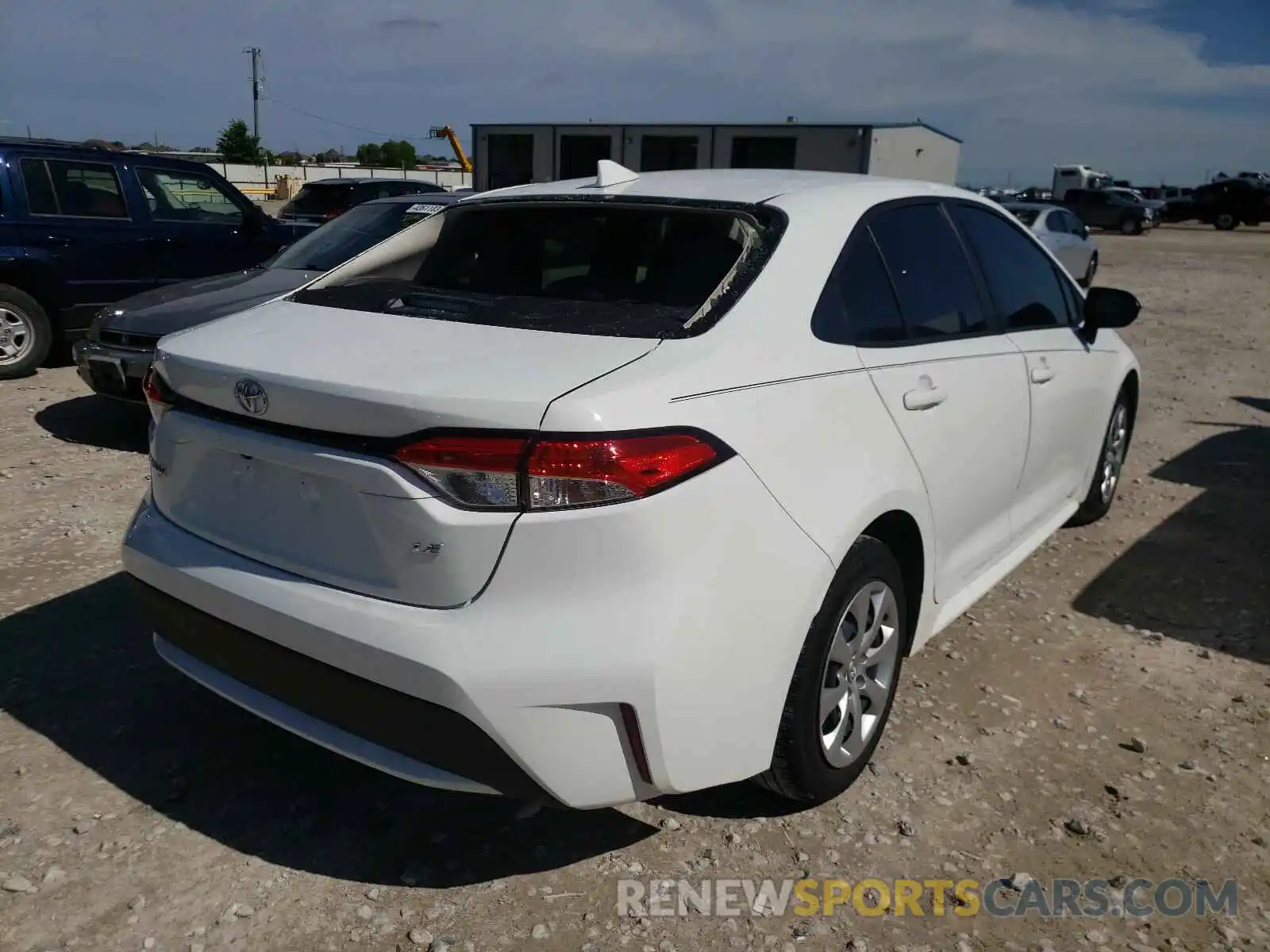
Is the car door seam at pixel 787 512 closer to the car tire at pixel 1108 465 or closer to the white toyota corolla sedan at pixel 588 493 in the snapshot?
the white toyota corolla sedan at pixel 588 493

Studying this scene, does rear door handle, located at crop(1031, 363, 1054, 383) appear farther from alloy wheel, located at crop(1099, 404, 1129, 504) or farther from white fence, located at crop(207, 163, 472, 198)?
white fence, located at crop(207, 163, 472, 198)

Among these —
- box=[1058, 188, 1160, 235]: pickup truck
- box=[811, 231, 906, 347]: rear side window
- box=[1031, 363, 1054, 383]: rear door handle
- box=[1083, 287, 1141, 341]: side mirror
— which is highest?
box=[1058, 188, 1160, 235]: pickup truck

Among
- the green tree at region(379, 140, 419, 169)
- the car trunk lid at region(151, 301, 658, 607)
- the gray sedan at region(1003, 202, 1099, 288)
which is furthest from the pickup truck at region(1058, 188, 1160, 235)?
the green tree at region(379, 140, 419, 169)

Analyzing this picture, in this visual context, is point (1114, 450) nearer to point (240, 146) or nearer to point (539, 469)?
point (539, 469)

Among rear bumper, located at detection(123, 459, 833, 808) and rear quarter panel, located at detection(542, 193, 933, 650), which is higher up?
rear quarter panel, located at detection(542, 193, 933, 650)

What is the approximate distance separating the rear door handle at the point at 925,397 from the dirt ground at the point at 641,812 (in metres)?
1.07

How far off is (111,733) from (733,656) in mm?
2051

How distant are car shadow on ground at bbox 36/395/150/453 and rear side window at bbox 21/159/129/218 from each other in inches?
65.1

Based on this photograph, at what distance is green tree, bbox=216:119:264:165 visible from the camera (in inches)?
2832

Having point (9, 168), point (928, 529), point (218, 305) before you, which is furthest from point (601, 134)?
point (928, 529)

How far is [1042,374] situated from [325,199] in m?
11.9

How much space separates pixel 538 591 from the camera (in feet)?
6.74

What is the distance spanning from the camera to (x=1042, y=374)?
3787mm

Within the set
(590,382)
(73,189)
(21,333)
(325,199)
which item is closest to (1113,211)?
(325,199)
